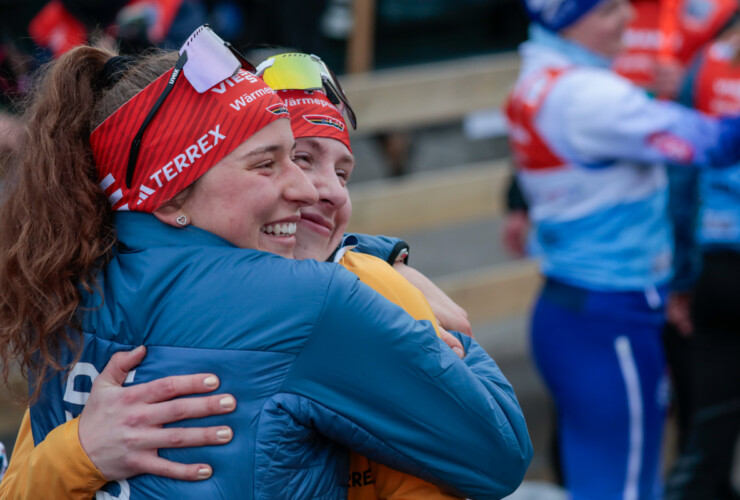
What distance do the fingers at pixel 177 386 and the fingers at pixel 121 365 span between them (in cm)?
5

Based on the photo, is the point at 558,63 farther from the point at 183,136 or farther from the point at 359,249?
the point at 183,136

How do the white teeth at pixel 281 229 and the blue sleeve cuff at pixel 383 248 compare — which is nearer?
the white teeth at pixel 281 229

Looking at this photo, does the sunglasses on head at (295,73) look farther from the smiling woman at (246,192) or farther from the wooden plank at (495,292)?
the wooden plank at (495,292)

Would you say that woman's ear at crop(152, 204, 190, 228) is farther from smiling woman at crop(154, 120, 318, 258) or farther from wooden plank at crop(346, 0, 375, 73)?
wooden plank at crop(346, 0, 375, 73)

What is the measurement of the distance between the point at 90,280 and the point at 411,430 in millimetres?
647

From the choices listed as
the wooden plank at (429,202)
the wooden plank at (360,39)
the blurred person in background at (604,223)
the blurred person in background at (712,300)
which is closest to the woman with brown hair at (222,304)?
the blurred person in background at (604,223)

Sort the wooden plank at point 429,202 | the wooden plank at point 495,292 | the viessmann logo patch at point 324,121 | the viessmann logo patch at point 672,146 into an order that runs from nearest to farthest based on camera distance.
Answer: the viessmann logo patch at point 324,121 < the viessmann logo patch at point 672,146 < the wooden plank at point 429,202 < the wooden plank at point 495,292

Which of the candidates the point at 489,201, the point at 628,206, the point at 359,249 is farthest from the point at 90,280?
the point at 489,201

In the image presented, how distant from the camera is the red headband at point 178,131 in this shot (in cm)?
166

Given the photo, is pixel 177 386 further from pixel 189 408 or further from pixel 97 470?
pixel 97 470

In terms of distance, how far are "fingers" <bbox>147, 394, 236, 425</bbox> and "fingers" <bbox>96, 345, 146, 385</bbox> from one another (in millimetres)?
84

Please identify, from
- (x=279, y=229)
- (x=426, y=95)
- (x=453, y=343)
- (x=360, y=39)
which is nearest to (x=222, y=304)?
(x=279, y=229)

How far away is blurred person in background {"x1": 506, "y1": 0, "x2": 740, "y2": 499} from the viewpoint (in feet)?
11.4

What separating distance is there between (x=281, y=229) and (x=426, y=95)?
14.0 ft
